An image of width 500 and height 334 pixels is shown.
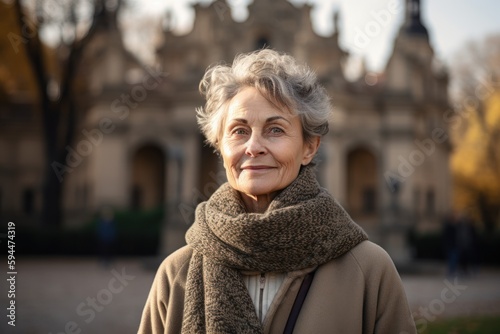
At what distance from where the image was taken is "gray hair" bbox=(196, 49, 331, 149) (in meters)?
2.84

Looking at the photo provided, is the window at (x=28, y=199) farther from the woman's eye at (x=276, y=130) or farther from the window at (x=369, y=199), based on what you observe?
the woman's eye at (x=276, y=130)

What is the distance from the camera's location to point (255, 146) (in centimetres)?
284

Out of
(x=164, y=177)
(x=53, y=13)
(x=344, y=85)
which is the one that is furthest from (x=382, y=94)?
(x=53, y=13)

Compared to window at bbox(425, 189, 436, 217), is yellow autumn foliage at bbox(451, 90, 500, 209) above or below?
above

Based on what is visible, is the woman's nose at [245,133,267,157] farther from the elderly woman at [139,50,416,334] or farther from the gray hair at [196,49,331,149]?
the gray hair at [196,49,331,149]

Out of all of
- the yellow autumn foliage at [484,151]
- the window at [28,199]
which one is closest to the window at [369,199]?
the yellow autumn foliage at [484,151]

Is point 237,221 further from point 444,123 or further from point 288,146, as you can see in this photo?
point 444,123

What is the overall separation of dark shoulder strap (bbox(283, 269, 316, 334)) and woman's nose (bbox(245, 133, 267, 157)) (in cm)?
53

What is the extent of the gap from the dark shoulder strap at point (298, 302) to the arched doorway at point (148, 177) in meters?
40.8

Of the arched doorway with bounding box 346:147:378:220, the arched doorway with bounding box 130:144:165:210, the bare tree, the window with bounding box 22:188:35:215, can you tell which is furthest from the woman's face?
the window with bounding box 22:188:35:215

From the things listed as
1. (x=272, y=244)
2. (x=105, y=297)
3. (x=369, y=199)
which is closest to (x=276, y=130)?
(x=272, y=244)

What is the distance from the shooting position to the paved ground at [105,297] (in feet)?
36.2

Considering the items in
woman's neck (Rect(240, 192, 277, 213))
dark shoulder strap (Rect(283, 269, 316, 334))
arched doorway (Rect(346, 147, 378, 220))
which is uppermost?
woman's neck (Rect(240, 192, 277, 213))

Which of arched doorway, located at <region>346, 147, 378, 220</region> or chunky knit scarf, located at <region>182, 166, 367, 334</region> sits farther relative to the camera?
arched doorway, located at <region>346, 147, 378, 220</region>
